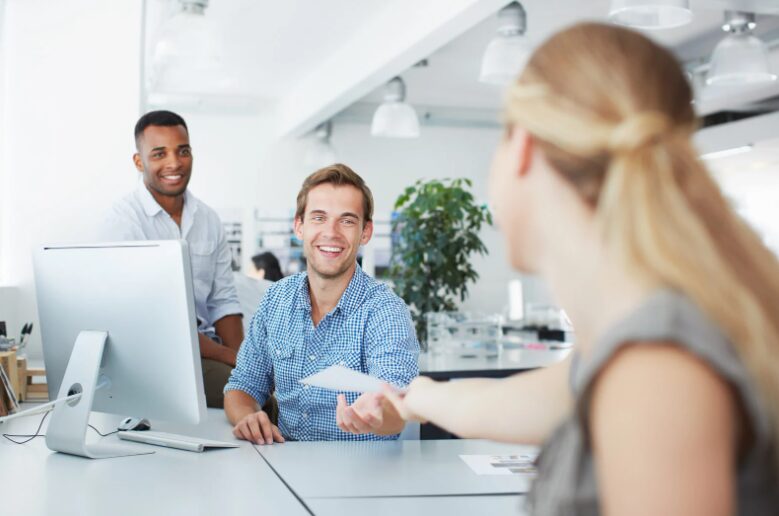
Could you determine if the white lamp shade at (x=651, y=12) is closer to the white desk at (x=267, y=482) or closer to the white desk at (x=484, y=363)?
the white desk at (x=484, y=363)

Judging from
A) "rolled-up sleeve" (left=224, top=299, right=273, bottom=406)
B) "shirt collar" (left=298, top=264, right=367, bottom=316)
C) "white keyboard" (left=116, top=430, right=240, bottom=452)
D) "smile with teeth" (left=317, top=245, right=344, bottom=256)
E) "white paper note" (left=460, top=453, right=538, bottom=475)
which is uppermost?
"smile with teeth" (left=317, top=245, right=344, bottom=256)

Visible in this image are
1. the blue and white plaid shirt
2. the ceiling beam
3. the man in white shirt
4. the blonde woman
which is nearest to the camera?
the blonde woman

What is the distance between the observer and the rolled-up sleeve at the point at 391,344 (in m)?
2.20

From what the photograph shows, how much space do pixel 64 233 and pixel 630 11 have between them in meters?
2.44

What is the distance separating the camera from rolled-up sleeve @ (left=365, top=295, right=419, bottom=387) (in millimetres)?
2197

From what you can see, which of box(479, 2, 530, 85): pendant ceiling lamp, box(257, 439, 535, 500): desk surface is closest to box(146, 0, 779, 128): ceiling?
box(479, 2, 530, 85): pendant ceiling lamp

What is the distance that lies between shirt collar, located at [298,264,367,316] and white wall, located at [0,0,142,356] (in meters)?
1.28

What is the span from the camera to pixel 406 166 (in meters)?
9.59

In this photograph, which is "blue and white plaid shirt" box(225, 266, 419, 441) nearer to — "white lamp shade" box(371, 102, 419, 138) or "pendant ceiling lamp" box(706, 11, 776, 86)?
"pendant ceiling lamp" box(706, 11, 776, 86)

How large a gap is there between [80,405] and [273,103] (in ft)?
Answer: 24.5

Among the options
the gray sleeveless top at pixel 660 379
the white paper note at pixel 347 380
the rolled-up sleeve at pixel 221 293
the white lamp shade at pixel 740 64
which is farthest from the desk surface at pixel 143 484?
the white lamp shade at pixel 740 64

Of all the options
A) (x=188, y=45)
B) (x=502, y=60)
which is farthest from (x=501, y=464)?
(x=188, y=45)

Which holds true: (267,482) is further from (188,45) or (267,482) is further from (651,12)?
(188,45)

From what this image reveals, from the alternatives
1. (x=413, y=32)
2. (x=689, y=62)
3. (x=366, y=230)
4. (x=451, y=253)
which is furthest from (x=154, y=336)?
(x=689, y=62)
